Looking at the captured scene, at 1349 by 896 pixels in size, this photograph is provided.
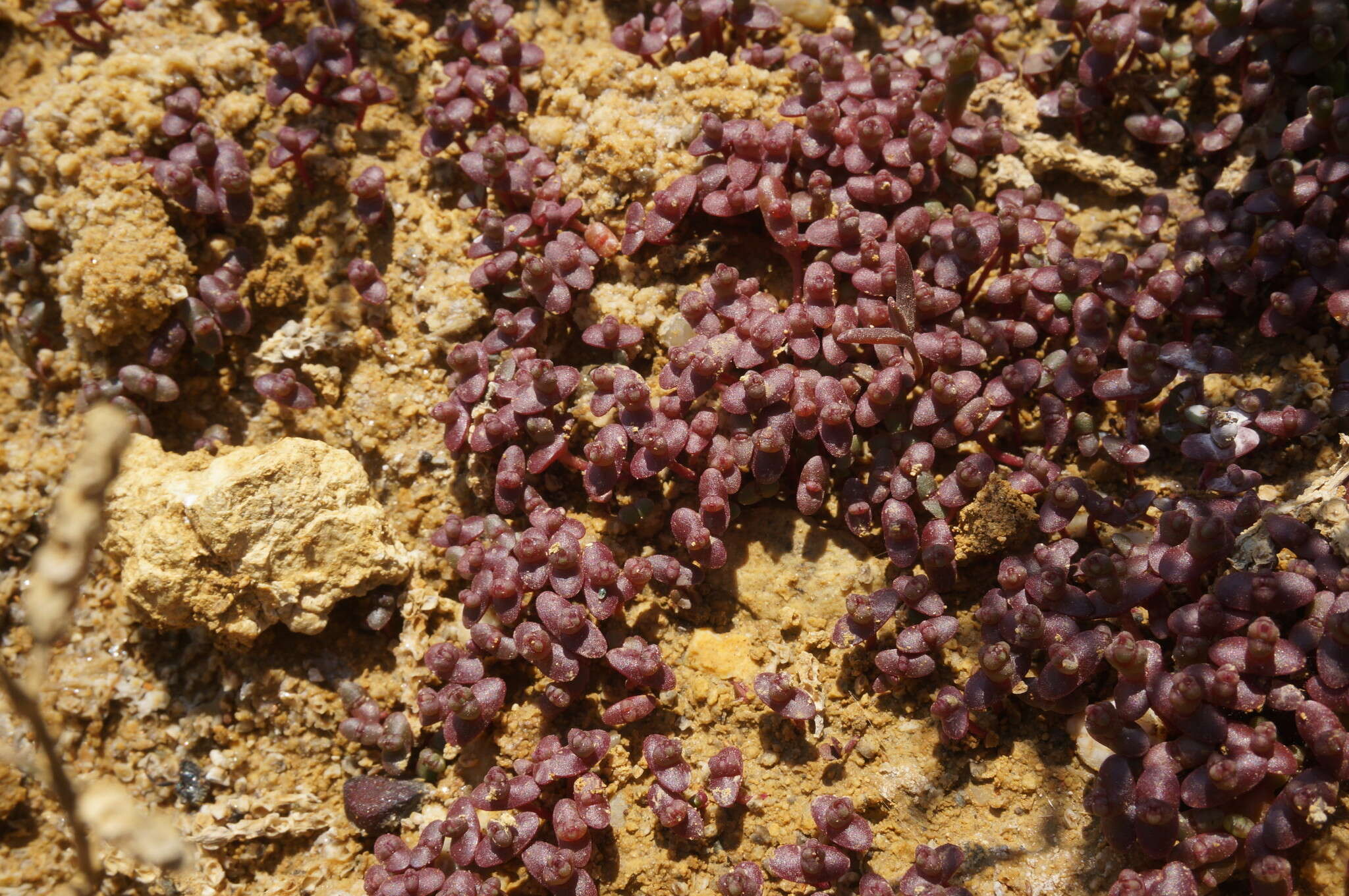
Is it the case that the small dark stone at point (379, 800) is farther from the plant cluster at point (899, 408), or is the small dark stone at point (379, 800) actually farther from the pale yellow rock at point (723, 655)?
the pale yellow rock at point (723, 655)

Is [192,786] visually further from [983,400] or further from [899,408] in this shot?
[983,400]

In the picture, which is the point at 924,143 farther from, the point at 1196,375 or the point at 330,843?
the point at 330,843

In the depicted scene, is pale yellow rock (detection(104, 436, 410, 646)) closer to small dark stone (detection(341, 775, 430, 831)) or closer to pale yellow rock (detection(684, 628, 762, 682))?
small dark stone (detection(341, 775, 430, 831))

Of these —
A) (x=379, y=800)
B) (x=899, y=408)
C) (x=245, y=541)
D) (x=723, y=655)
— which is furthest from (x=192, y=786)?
(x=899, y=408)

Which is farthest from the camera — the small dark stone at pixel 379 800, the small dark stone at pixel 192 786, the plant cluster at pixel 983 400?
the small dark stone at pixel 192 786

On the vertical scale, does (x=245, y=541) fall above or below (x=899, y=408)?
below

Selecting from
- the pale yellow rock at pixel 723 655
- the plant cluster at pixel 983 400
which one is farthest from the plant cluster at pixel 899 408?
the pale yellow rock at pixel 723 655
